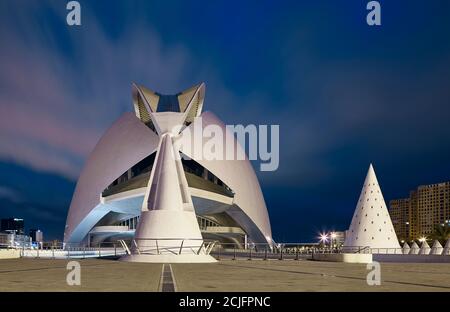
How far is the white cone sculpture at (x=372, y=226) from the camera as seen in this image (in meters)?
32.6

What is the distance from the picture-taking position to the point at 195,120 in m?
43.7

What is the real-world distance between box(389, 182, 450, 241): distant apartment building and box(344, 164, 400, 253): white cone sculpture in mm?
70518

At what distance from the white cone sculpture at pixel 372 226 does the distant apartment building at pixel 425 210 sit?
231ft

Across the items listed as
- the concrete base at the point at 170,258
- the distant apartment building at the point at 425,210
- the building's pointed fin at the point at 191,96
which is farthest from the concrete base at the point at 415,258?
the distant apartment building at the point at 425,210

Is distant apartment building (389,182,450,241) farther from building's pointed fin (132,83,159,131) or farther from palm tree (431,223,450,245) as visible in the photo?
building's pointed fin (132,83,159,131)

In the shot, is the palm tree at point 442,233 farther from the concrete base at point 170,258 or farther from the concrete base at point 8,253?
the concrete base at point 8,253

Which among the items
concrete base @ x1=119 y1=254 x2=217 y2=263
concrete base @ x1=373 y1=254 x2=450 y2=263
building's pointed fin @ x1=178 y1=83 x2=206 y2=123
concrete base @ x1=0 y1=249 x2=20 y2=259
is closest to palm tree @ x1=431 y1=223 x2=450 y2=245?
concrete base @ x1=373 y1=254 x2=450 y2=263

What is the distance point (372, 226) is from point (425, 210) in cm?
8789

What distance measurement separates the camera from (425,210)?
369 ft

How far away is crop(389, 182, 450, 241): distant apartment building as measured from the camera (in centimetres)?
10588

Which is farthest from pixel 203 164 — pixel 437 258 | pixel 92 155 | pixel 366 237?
pixel 437 258
